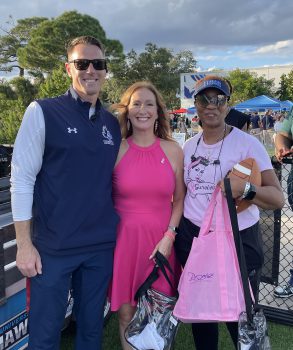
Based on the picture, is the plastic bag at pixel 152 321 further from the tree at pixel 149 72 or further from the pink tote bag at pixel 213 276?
the tree at pixel 149 72

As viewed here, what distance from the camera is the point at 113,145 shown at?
2.42 m

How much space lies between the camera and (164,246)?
8.09ft

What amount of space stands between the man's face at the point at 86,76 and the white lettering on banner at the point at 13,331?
141cm

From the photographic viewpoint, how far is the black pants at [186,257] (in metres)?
2.34

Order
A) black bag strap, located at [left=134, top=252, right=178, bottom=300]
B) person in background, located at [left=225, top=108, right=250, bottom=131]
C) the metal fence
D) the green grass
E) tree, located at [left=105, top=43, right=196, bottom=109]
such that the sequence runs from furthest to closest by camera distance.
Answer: tree, located at [left=105, top=43, right=196, bottom=109]
person in background, located at [left=225, top=108, right=250, bottom=131]
the metal fence
the green grass
black bag strap, located at [left=134, top=252, right=178, bottom=300]

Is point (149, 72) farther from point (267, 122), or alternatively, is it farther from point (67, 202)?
point (67, 202)

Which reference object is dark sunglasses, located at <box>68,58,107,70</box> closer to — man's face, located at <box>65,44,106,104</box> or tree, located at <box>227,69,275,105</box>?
man's face, located at <box>65,44,106,104</box>

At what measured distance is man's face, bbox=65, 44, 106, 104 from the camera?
7.63 ft

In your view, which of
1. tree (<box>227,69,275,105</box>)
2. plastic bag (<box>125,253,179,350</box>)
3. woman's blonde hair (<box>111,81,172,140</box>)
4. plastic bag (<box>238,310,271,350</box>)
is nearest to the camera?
plastic bag (<box>238,310,271,350</box>)

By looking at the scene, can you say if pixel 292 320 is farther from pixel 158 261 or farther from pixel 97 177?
pixel 97 177

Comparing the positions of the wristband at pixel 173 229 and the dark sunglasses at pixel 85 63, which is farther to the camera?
the wristband at pixel 173 229

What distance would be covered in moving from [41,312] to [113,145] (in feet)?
3.51

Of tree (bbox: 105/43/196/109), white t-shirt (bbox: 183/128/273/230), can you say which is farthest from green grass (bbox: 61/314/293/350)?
tree (bbox: 105/43/196/109)

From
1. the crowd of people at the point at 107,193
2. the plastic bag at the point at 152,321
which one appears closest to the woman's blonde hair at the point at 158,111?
the crowd of people at the point at 107,193
